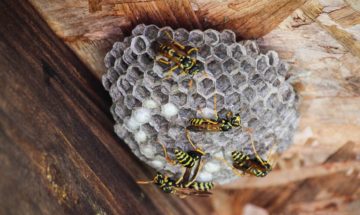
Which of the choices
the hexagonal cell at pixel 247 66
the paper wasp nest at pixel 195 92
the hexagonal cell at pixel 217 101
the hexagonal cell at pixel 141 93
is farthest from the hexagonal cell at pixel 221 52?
the hexagonal cell at pixel 141 93

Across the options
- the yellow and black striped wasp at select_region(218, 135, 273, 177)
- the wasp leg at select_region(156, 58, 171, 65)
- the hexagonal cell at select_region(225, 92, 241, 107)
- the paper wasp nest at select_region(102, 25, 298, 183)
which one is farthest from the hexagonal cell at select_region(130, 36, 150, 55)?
the yellow and black striped wasp at select_region(218, 135, 273, 177)

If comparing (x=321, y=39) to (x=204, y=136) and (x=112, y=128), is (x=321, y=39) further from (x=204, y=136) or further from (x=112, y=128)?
(x=112, y=128)

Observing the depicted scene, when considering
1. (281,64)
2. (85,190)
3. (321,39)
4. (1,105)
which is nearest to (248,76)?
(281,64)

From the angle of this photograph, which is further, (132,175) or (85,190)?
(132,175)

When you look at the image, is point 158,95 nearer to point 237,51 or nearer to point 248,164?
point 237,51

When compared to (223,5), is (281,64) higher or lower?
lower

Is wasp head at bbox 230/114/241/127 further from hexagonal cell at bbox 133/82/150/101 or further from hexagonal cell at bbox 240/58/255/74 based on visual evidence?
hexagonal cell at bbox 133/82/150/101

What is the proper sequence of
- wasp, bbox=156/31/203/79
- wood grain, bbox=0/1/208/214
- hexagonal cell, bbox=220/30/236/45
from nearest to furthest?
wood grain, bbox=0/1/208/214, wasp, bbox=156/31/203/79, hexagonal cell, bbox=220/30/236/45
